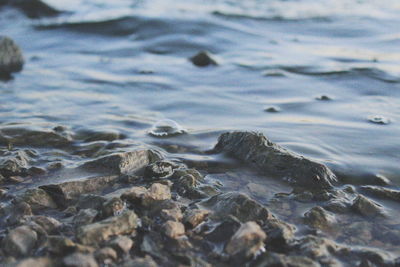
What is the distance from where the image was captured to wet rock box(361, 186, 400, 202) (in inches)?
145

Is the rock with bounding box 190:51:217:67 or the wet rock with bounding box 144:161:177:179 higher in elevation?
the rock with bounding box 190:51:217:67

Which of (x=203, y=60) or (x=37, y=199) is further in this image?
(x=203, y=60)

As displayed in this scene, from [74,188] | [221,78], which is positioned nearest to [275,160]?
[74,188]

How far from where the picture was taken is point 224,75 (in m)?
6.98

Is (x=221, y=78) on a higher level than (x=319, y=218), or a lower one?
higher

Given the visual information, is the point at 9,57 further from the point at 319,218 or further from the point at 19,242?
the point at 319,218

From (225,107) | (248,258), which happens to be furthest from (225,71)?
(248,258)

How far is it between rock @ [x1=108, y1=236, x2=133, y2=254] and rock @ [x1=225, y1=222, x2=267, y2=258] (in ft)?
1.67

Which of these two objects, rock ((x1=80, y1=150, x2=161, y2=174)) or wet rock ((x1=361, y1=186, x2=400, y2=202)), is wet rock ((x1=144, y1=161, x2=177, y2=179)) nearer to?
rock ((x1=80, y1=150, x2=161, y2=174))

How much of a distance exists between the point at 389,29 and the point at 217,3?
13.3ft

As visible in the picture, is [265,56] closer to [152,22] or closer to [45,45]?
[152,22]

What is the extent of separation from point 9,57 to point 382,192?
5.74m

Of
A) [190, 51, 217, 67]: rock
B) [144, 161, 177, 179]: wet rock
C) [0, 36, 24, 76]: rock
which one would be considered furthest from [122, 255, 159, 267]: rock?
[0, 36, 24, 76]: rock

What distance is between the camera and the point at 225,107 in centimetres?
572
